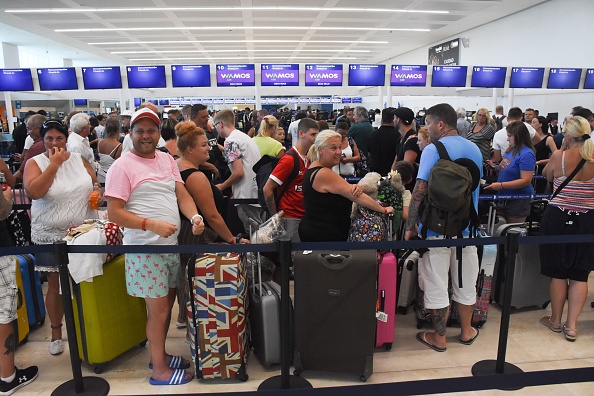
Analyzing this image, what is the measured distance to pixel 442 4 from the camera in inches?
516

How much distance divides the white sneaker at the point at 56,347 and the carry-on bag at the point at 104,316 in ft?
1.00

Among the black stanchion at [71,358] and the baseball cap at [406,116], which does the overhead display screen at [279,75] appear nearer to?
the baseball cap at [406,116]

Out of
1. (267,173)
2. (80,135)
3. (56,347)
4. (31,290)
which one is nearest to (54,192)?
(31,290)

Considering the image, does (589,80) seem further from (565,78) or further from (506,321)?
(506,321)

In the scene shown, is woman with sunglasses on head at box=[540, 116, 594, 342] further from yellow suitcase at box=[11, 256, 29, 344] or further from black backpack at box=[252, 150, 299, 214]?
yellow suitcase at box=[11, 256, 29, 344]

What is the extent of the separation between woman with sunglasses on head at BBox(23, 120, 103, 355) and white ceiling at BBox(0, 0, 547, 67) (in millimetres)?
10843

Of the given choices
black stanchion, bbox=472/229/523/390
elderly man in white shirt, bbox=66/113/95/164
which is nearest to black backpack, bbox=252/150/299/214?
black stanchion, bbox=472/229/523/390

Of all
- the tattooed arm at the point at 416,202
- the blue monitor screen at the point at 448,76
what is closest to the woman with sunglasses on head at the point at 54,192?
the tattooed arm at the point at 416,202

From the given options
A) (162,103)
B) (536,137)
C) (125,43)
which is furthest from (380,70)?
(162,103)

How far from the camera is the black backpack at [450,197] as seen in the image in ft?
9.34

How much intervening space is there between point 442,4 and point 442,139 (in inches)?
471

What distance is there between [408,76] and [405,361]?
11165mm

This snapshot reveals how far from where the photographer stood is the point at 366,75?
1273 centimetres

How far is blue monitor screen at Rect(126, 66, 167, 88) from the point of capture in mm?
11961
